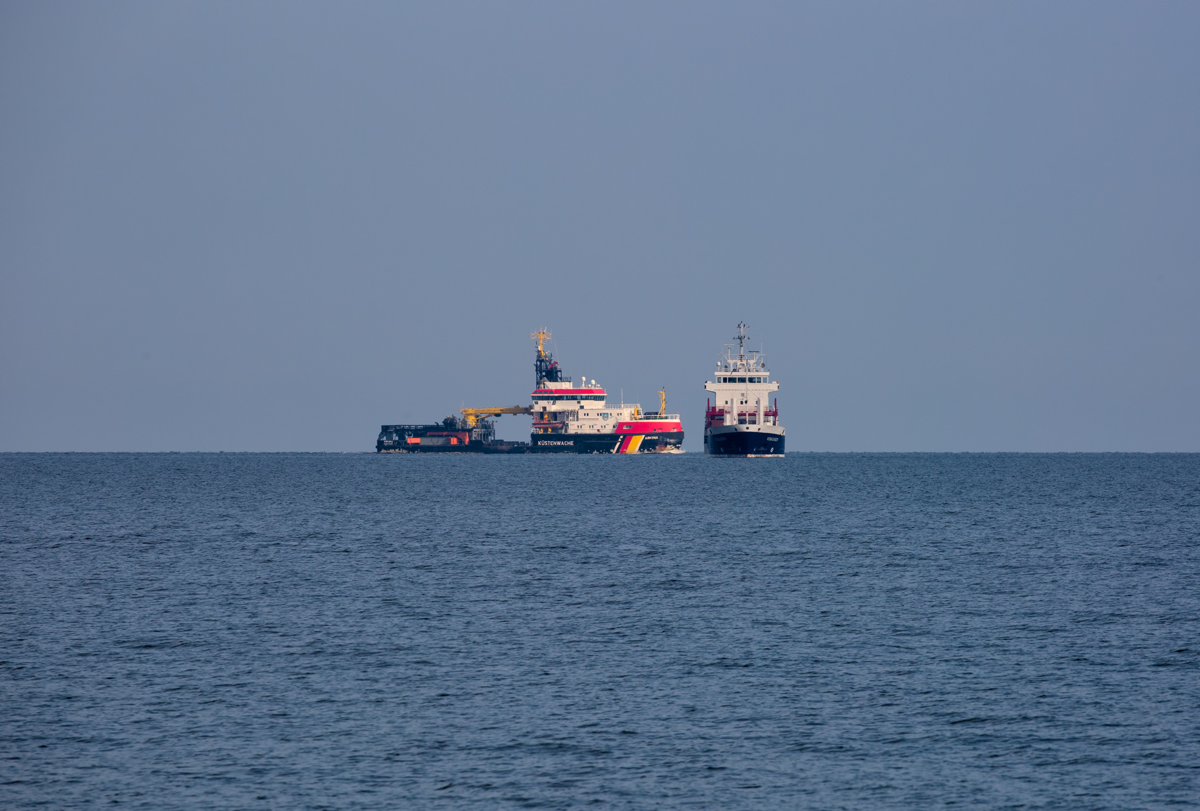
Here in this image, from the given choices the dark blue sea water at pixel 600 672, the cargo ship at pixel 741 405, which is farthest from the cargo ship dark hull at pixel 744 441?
the dark blue sea water at pixel 600 672

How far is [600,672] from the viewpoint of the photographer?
A: 2486 centimetres

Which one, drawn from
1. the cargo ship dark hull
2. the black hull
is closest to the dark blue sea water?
the cargo ship dark hull

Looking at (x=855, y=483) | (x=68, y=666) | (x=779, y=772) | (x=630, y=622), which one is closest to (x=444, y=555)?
(x=630, y=622)

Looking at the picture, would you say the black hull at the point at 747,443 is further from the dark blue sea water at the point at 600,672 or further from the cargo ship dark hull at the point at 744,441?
the dark blue sea water at the point at 600,672

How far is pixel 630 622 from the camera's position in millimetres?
31219

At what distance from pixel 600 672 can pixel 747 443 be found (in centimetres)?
13813

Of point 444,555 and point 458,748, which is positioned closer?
point 458,748

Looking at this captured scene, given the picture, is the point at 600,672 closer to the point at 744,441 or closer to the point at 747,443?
the point at 744,441

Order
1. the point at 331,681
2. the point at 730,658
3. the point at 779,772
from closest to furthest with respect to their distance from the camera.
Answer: the point at 779,772
the point at 331,681
the point at 730,658

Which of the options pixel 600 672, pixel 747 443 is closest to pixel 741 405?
pixel 747 443

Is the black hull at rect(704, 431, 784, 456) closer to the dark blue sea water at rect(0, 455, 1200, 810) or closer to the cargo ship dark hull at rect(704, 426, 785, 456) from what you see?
the cargo ship dark hull at rect(704, 426, 785, 456)

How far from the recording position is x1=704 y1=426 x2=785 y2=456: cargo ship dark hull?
526 ft

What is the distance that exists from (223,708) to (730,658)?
35.9ft

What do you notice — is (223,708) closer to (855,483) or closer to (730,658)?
(730,658)
